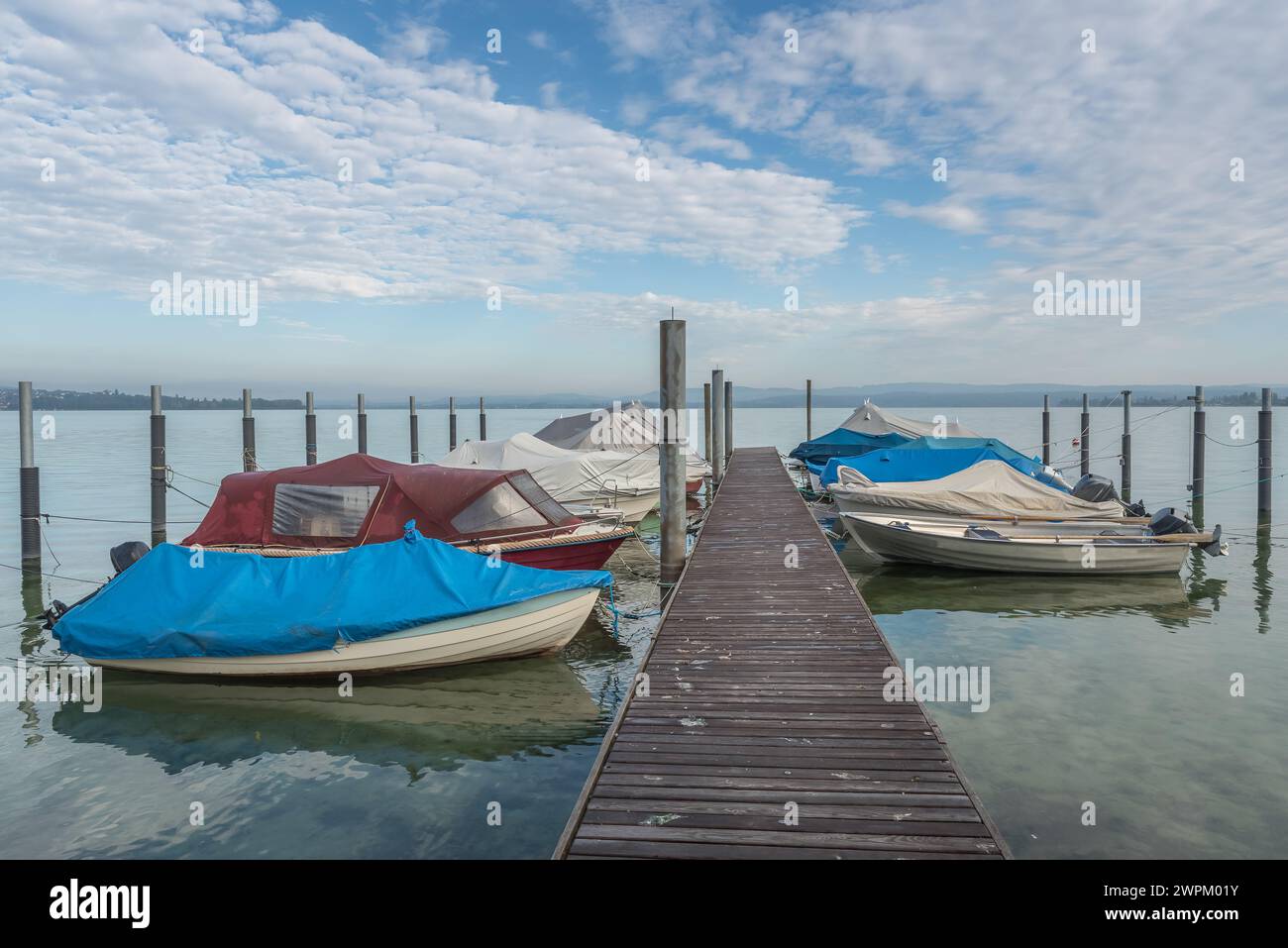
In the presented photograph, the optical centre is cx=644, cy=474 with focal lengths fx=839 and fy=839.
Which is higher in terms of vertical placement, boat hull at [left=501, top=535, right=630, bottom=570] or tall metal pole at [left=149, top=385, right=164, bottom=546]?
tall metal pole at [left=149, top=385, right=164, bottom=546]

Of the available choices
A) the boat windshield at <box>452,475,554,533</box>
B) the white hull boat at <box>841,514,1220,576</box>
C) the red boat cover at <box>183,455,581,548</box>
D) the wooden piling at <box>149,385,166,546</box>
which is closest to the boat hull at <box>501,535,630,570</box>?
the red boat cover at <box>183,455,581,548</box>

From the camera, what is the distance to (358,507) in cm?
1435

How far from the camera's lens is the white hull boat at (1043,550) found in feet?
53.5

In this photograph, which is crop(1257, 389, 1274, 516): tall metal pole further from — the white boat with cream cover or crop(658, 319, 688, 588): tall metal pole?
crop(658, 319, 688, 588): tall metal pole

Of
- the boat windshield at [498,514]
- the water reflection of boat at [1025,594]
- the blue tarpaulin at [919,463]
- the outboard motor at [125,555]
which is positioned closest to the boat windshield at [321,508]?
the boat windshield at [498,514]

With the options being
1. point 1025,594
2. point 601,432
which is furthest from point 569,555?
point 601,432

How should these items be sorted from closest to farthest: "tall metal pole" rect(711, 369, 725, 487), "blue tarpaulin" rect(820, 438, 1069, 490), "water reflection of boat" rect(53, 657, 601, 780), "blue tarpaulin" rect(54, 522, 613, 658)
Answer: "water reflection of boat" rect(53, 657, 601, 780) → "blue tarpaulin" rect(54, 522, 613, 658) → "blue tarpaulin" rect(820, 438, 1069, 490) → "tall metal pole" rect(711, 369, 725, 487)

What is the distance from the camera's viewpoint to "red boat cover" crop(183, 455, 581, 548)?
1427 centimetres

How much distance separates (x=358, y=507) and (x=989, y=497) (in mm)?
13222

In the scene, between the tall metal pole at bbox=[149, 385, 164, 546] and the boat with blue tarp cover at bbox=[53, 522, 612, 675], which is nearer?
the boat with blue tarp cover at bbox=[53, 522, 612, 675]

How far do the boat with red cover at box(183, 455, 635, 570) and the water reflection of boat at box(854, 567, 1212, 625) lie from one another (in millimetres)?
5512

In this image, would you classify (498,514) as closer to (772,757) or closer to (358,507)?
(358,507)

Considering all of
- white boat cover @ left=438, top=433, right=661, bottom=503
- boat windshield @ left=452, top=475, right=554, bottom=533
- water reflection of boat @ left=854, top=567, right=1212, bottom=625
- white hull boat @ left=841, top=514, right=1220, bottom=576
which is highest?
white boat cover @ left=438, top=433, right=661, bottom=503

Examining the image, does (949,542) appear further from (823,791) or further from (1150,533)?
(823,791)
